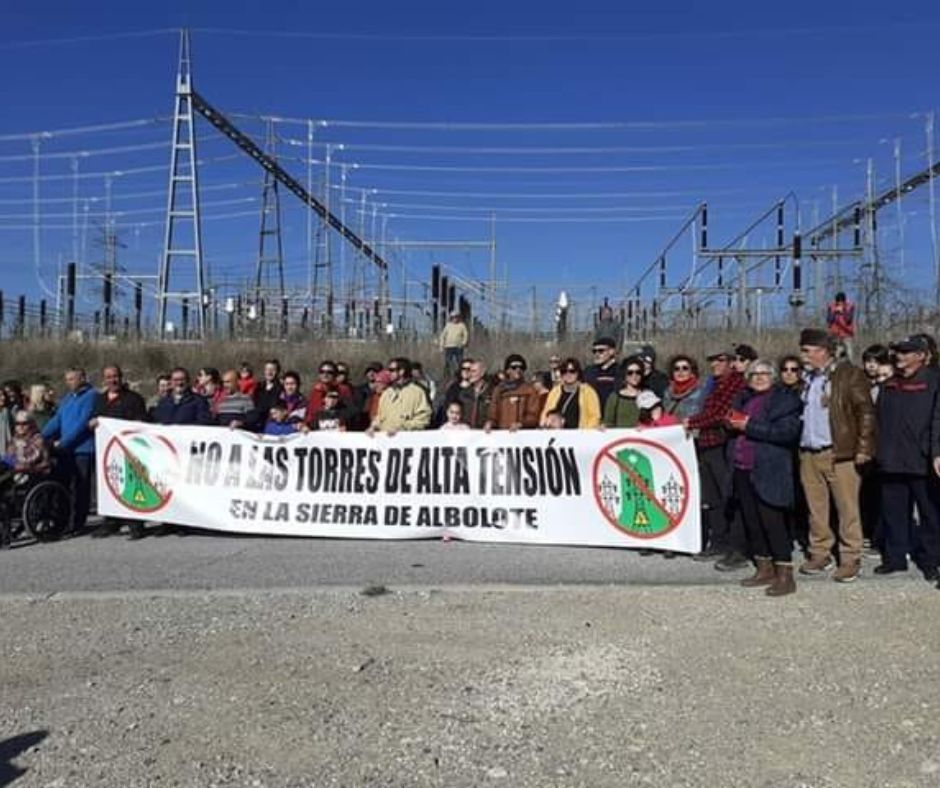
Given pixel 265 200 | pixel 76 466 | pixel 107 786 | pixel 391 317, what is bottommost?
pixel 107 786

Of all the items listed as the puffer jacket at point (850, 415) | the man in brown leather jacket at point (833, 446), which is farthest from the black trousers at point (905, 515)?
the puffer jacket at point (850, 415)

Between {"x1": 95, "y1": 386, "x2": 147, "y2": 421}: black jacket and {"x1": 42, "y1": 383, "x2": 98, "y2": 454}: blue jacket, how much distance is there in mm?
120

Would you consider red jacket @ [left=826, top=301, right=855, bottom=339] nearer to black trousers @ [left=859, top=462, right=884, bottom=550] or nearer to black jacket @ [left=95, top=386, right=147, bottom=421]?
black trousers @ [left=859, top=462, right=884, bottom=550]

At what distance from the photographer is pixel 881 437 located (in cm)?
831

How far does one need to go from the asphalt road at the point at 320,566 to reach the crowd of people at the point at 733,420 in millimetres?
487

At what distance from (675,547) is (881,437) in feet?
6.94

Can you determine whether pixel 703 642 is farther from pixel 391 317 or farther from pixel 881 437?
pixel 391 317

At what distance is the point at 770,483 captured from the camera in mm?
7734

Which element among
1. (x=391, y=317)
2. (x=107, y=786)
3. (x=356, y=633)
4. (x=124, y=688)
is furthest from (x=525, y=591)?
(x=391, y=317)

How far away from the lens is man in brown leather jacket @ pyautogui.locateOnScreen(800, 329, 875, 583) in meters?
8.03

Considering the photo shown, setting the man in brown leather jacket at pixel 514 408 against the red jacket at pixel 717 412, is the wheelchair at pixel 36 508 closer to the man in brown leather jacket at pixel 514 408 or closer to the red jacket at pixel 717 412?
the man in brown leather jacket at pixel 514 408

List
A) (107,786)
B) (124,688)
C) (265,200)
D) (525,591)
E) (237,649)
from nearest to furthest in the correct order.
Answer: (107,786), (124,688), (237,649), (525,591), (265,200)

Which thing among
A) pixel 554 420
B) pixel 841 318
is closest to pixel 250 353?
pixel 841 318

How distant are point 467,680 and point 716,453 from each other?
449cm
